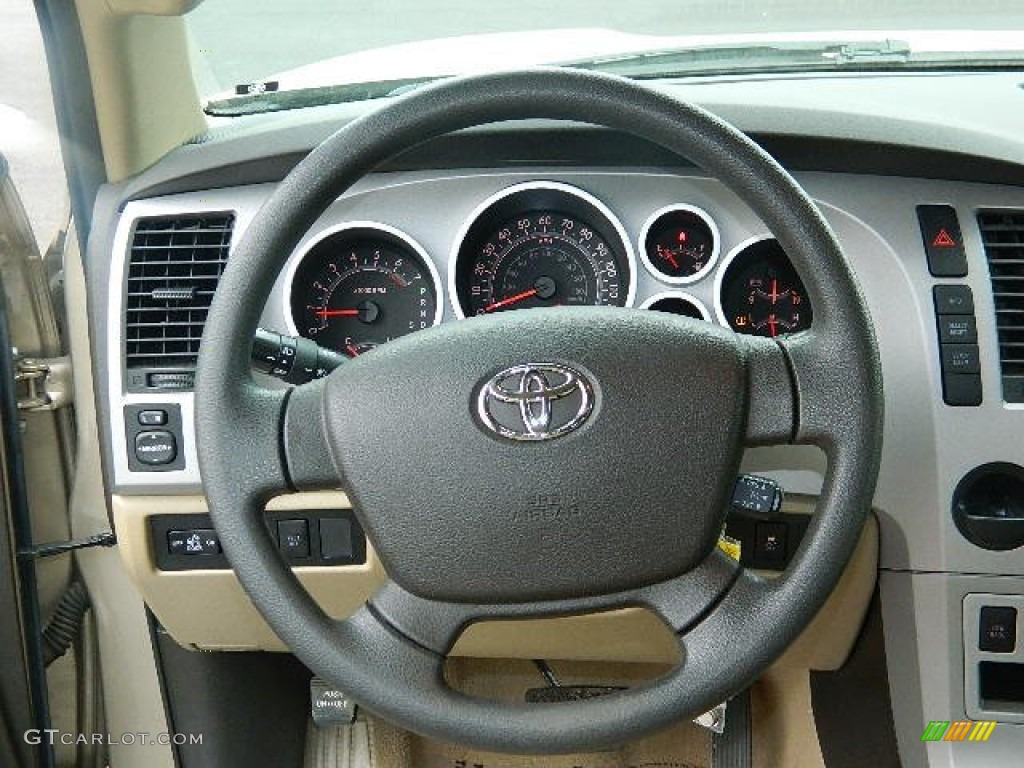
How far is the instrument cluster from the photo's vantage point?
1.47 m

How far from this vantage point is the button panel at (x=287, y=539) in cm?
151

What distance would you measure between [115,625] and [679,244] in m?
1.05

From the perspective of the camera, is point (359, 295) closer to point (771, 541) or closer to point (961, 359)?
point (771, 541)

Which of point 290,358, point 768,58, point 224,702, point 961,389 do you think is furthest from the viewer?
point 224,702

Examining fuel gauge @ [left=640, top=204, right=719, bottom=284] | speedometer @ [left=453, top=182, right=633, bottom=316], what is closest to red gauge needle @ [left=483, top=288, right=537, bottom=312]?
speedometer @ [left=453, top=182, right=633, bottom=316]

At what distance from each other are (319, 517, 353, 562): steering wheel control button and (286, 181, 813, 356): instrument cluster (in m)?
0.21

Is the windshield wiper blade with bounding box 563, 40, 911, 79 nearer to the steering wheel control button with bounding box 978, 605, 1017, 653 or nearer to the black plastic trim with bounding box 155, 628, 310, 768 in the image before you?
the steering wheel control button with bounding box 978, 605, 1017, 653

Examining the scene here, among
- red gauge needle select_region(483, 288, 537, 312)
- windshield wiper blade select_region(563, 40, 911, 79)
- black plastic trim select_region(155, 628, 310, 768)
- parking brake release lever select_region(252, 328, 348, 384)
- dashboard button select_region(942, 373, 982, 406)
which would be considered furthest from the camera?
black plastic trim select_region(155, 628, 310, 768)

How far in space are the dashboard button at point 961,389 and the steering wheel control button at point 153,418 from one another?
0.90 meters

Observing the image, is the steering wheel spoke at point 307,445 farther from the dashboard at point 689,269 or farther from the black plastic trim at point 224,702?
the black plastic trim at point 224,702

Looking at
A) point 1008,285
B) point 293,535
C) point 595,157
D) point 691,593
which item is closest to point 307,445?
point 691,593

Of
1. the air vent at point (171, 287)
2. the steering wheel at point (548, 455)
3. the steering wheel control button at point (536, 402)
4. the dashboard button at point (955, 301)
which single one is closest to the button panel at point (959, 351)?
the dashboard button at point (955, 301)

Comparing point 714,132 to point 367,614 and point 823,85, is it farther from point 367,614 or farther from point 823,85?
point 823,85

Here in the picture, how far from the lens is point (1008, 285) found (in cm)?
141
